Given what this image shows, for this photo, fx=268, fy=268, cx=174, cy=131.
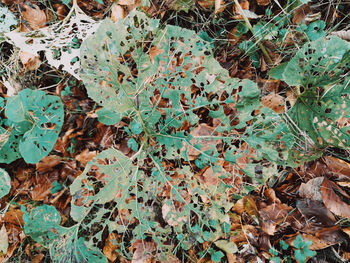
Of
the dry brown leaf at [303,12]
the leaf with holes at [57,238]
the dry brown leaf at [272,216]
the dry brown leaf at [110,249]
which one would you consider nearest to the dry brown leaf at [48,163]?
the leaf with holes at [57,238]

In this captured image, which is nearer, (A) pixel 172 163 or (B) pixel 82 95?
(A) pixel 172 163

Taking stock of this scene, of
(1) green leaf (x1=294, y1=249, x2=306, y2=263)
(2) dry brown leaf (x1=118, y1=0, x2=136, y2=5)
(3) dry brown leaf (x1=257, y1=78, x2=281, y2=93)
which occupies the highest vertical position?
(2) dry brown leaf (x1=118, y1=0, x2=136, y2=5)

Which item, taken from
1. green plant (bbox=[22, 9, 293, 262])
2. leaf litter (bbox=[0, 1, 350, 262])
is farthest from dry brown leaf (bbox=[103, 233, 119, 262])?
green plant (bbox=[22, 9, 293, 262])

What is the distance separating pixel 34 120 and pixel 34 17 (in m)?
0.81

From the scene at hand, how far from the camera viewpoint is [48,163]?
1.88m

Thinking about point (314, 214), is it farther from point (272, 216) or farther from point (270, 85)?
point (270, 85)

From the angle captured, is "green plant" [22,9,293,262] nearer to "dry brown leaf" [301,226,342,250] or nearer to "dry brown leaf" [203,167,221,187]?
"dry brown leaf" [203,167,221,187]

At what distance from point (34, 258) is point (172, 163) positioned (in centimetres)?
116

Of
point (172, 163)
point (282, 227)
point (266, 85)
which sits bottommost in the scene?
point (282, 227)

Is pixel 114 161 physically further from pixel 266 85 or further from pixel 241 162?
pixel 266 85

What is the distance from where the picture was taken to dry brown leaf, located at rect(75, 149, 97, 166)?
1.84 metres

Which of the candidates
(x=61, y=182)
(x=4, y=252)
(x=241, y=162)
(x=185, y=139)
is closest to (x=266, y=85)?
(x=241, y=162)

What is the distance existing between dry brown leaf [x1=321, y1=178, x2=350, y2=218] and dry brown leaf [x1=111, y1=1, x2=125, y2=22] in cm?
171

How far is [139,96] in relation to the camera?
4.88 feet
